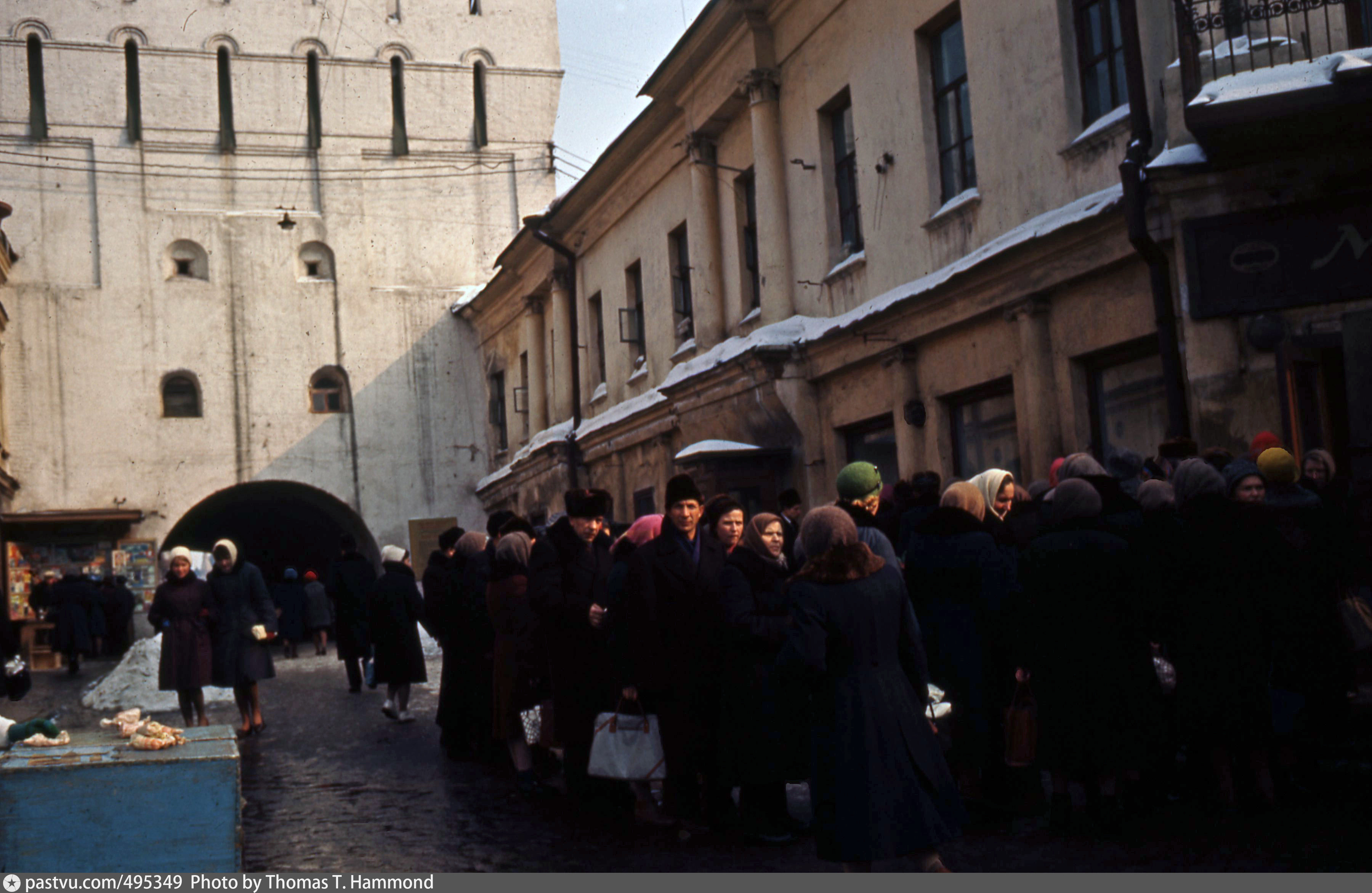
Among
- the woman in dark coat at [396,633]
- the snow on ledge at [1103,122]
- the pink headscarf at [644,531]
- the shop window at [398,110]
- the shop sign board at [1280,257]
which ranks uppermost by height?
the shop window at [398,110]

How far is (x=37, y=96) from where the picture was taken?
2989cm

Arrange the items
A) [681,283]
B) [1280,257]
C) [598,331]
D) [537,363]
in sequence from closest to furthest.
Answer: [1280,257], [681,283], [598,331], [537,363]

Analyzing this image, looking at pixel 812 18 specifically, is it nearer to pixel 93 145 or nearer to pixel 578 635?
pixel 578 635

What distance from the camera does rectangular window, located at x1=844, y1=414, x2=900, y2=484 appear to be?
15.4 m

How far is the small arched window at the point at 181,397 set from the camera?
30.8 metres

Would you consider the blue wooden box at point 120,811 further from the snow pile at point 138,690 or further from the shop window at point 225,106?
the shop window at point 225,106

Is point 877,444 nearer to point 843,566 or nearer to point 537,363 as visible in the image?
point 843,566

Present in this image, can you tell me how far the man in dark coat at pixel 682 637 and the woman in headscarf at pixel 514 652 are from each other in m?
1.61

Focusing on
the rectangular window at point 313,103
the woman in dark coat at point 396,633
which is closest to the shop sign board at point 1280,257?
the woman in dark coat at point 396,633

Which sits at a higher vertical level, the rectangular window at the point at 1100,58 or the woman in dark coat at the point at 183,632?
the rectangular window at the point at 1100,58

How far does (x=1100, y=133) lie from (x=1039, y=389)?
2.18 m

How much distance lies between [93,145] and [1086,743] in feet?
94.0

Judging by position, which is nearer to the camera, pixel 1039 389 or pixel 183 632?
pixel 183 632

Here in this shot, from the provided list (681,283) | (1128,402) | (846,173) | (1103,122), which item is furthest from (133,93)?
(1128,402)
